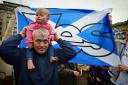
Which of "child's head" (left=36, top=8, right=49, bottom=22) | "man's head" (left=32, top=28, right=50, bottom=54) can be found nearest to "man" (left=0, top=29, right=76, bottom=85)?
"man's head" (left=32, top=28, right=50, bottom=54)

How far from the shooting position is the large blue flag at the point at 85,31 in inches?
202

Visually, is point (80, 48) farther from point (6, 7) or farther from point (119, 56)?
point (6, 7)

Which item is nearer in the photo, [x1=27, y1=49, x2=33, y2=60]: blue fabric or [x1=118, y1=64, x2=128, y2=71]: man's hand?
[x1=27, y1=49, x2=33, y2=60]: blue fabric

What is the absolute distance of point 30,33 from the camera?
374 centimetres

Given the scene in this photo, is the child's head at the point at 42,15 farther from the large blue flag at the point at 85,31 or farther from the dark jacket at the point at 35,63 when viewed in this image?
the large blue flag at the point at 85,31

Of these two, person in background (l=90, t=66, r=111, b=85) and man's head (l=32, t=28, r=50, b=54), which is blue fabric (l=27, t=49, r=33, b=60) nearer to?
man's head (l=32, t=28, r=50, b=54)

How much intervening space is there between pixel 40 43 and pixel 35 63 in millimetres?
234

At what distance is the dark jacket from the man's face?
0.08 metres

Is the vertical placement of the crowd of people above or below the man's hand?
above

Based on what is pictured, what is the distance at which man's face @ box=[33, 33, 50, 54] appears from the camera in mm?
3477

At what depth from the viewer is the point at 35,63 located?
3514 mm

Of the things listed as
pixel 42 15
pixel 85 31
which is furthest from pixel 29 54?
pixel 85 31

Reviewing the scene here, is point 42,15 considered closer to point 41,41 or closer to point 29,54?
point 41,41

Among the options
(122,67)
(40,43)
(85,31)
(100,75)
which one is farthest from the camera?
(100,75)
